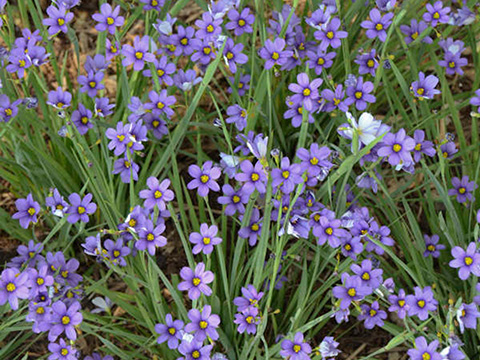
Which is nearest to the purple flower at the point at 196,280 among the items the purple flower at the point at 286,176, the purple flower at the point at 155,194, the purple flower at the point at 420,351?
the purple flower at the point at 155,194

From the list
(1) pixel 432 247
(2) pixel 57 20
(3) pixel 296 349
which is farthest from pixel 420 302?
(2) pixel 57 20

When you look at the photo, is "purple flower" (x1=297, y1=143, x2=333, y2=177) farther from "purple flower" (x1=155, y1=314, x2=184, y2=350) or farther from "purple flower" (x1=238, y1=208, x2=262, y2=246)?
"purple flower" (x1=155, y1=314, x2=184, y2=350)

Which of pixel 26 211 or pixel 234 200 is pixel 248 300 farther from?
pixel 26 211

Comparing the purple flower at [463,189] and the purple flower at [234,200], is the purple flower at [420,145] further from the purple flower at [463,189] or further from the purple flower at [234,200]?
the purple flower at [234,200]

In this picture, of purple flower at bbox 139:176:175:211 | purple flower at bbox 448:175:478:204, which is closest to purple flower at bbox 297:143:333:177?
purple flower at bbox 139:176:175:211

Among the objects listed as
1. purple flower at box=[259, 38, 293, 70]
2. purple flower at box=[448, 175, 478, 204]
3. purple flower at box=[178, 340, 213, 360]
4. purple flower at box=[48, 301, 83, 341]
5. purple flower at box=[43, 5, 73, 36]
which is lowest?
purple flower at box=[178, 340, 213, 360]
